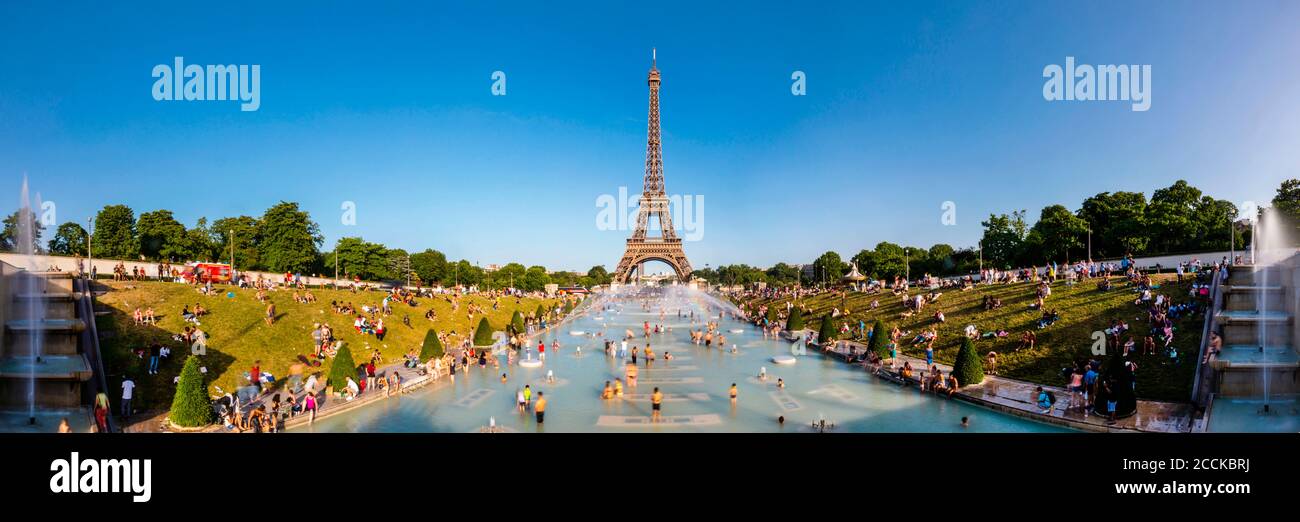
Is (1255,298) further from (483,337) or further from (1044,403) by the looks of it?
(483,337)

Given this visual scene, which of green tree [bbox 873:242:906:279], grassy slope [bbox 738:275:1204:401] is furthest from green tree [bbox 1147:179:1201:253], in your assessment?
green tree [bbox 873:242:906:279]

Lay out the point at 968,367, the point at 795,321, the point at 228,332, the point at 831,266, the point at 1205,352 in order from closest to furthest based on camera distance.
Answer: the point at 1205,352
the point at 968,367
the point at 228,332
the point at 795,321
the point at 831,266

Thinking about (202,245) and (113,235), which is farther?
(202,245)

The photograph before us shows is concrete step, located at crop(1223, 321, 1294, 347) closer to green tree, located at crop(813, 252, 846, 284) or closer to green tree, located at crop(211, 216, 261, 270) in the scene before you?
green tree, located at crop(211, 216, 261, 270)

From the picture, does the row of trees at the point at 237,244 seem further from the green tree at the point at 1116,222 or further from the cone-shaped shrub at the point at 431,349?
the green tree at the point at 1116,222

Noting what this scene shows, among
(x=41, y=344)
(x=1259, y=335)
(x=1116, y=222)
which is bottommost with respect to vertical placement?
(x=1259, y=335)

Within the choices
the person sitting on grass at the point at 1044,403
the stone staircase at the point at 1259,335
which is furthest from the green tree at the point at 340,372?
the stone staircase at the point at 1259,335

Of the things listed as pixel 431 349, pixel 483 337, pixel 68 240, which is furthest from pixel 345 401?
pixel 68 240
